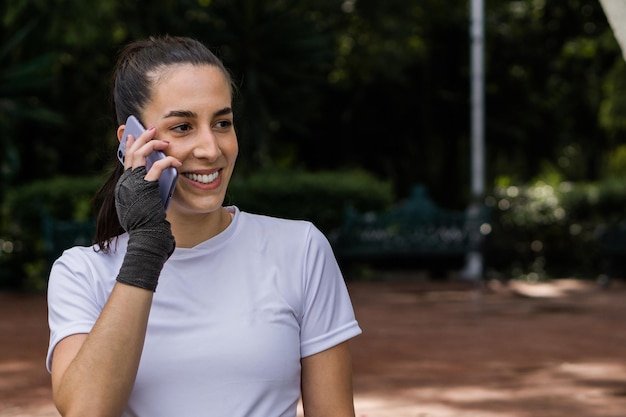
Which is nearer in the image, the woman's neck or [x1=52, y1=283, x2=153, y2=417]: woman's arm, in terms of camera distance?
[x1=52, y1=283, x2=153, y2=417]: woman's arm

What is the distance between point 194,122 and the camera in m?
2.46

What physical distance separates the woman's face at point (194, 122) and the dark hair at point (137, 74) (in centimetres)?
2

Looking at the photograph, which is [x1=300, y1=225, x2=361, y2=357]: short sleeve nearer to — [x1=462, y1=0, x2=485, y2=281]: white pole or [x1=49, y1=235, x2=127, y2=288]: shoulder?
[x1=49, y1=235, x2=127, y2=288]: shoulder

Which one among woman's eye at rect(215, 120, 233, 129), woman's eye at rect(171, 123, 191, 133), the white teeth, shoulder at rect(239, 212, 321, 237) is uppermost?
woman's eye at rect(215, 120, 233, 129)

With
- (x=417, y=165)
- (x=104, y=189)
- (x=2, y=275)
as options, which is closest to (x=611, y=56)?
(x=417, y=165)

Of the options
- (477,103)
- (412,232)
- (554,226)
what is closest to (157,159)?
(412,232)

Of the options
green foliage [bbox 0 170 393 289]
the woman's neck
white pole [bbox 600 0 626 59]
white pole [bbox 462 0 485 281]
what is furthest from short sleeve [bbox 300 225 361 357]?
white pole [bbox 462 0 485 281]

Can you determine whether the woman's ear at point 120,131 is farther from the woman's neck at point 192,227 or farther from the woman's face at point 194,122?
the woman's neck at point 192,227

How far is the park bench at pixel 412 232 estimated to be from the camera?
54.1 ft

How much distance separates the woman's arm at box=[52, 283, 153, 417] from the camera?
7.43ft

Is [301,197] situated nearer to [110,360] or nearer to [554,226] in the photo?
[554,226]

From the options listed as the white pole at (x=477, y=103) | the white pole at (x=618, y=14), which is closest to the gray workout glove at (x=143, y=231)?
the white pole at (x=618, y=14)

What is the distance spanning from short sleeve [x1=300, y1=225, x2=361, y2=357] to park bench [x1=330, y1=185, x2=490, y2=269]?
13800 mm

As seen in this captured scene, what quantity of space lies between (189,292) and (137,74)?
0.47 meters
